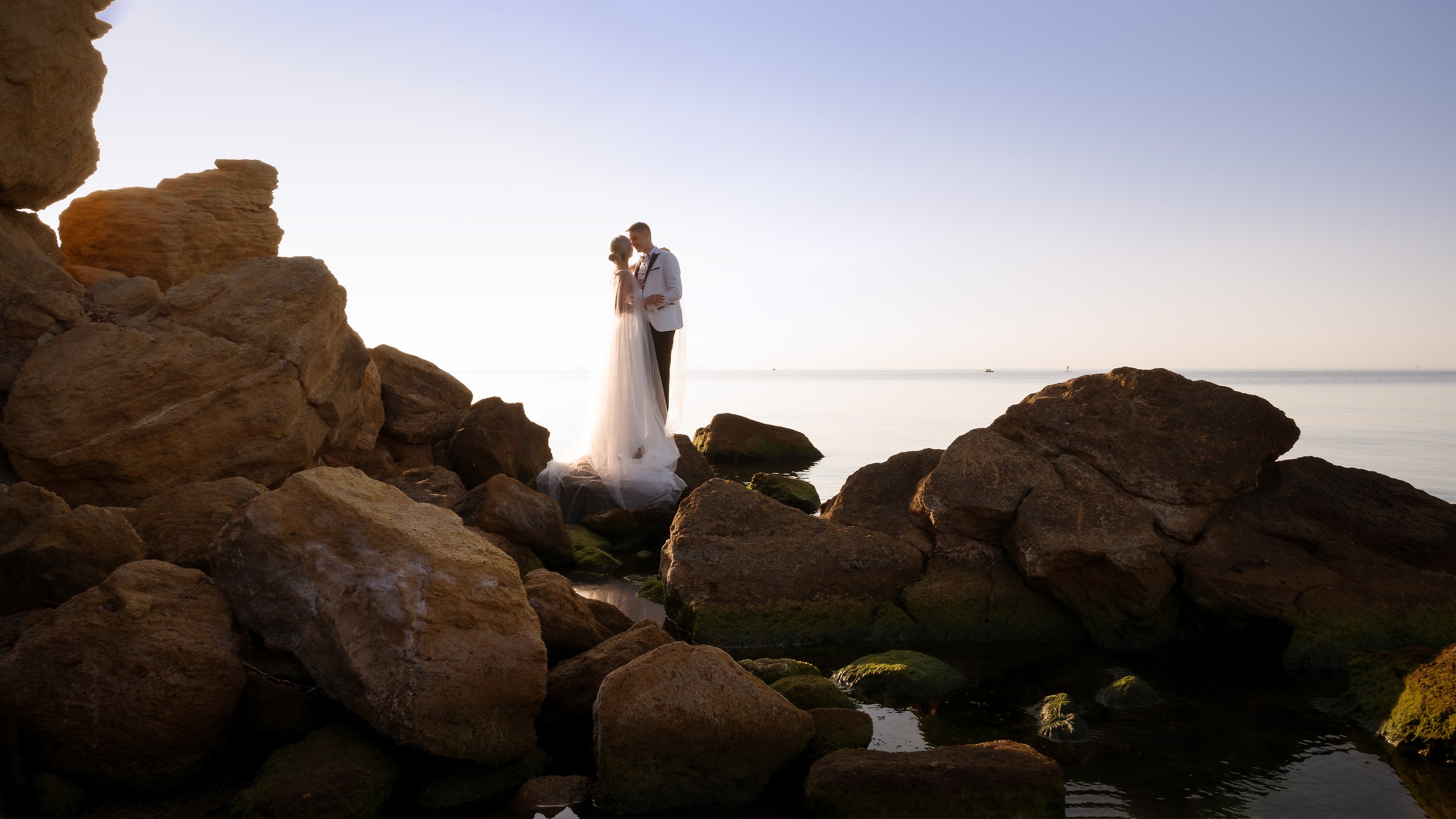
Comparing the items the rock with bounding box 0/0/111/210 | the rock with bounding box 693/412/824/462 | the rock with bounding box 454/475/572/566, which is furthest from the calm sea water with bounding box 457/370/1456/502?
the rock with bounding box 0/0/111/210

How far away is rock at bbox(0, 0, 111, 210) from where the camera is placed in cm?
805

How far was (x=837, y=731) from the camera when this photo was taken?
4.95 meters

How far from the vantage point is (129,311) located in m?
8.20

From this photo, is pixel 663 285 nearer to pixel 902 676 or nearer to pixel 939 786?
pixel 902 676

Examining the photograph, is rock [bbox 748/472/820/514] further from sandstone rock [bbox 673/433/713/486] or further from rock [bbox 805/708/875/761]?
rock [bbox 805/708/875/761]

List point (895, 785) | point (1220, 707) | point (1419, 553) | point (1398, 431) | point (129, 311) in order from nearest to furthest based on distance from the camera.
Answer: point (895, 785) < point (1220, 707) < point (1419, 553) < point (129, 311) < point (1398, 431)

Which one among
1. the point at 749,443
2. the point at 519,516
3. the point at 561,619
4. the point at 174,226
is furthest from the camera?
the point at 749,443

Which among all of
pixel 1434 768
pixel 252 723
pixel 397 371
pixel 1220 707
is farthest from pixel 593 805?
pixel 397 371

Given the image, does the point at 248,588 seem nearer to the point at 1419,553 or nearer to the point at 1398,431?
the point at 1419,553

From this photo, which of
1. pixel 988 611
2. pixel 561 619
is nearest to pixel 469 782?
pixel 561 619

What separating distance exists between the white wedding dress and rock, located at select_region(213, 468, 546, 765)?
6661mm

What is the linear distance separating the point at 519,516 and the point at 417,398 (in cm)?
352

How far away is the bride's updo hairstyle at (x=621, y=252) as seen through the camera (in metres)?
12.5

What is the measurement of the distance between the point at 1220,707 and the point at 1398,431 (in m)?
22.2
